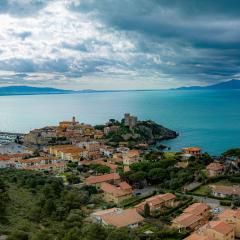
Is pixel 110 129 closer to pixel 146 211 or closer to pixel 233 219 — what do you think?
pixel 146 211

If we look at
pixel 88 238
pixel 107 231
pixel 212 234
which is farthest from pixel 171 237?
pixel 88 238

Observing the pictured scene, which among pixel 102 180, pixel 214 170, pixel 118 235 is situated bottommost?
pixel 102 180

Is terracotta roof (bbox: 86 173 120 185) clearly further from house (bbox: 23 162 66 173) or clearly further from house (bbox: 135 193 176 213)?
house (bbox: 23 162 66 173)

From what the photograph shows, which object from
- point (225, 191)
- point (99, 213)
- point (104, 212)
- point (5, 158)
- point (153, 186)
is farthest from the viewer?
point (5, 158)

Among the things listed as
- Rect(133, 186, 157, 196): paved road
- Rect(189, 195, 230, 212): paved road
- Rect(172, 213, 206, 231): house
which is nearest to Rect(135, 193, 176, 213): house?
Rect(189, 195, 230, 212): paved road

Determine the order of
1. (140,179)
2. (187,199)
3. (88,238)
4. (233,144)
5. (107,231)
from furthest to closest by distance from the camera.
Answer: (233,144) < (140,179) < (187,199) < (107,231) < (88,238)

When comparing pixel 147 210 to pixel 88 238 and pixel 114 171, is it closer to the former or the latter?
pixel 88 238

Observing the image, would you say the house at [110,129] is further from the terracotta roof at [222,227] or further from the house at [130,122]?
the terracotta roof at [222,227]

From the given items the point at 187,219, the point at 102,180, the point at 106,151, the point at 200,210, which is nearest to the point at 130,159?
the point at 106,151

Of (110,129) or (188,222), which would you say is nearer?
(188,222)
